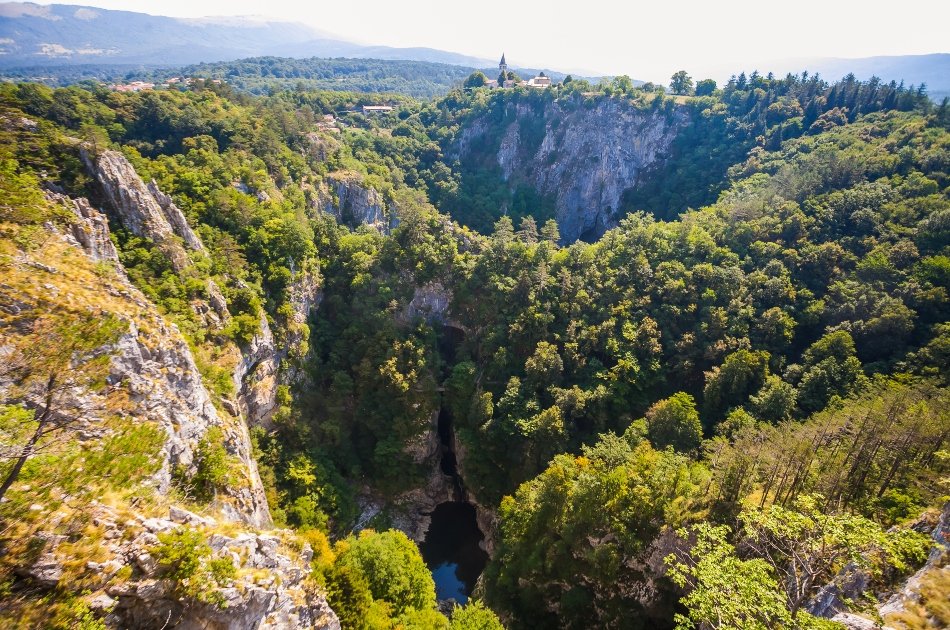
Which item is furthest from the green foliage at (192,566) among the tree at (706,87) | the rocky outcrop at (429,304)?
the tree at (706,87)

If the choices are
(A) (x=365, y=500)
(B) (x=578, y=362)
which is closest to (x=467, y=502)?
(A) (x=365, y=500)

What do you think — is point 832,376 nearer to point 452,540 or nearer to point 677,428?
point 677,428

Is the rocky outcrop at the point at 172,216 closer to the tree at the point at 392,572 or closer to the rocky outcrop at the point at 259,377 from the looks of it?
the rocky outcrop at the point at 259,377

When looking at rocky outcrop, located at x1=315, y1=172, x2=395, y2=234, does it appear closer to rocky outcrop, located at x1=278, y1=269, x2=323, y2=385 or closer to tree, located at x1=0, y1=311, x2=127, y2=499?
rocky outcrop, located at x1=278, y1=269, x2=323, y2=385

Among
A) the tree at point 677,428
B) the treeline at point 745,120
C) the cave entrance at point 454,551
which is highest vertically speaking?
the treeline at point 745,120

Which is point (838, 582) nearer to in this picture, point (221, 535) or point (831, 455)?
point (831, 455)

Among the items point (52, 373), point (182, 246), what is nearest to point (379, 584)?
point (52, 373)
